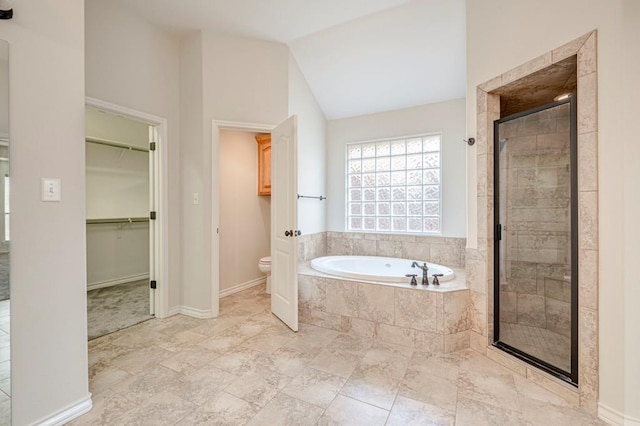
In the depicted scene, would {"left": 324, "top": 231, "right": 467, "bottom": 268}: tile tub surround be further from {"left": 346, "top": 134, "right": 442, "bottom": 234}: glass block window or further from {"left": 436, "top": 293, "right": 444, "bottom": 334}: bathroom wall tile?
{"left": 436, "top": 293, "right": 444, "bottom": 334}: bathroom wall tile

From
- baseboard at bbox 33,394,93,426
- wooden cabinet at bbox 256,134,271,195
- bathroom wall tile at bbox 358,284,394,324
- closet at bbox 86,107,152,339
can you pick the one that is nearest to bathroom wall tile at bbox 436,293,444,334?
bathroom wall tile at bbox 358,284,394,324

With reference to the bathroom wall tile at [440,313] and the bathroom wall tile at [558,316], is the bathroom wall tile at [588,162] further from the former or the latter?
the bathroom wall tile at [440,313]

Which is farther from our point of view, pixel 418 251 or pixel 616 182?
pixel 418 251

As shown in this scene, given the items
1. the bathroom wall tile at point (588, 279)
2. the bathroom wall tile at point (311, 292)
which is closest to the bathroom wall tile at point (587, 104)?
the bathroom wall tile at point (588, 279)

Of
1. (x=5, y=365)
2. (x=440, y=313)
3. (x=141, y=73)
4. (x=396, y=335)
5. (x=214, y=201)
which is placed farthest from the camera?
(x=214, y=201)

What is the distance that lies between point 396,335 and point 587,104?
6.55 ft

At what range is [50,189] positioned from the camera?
4.77 feet

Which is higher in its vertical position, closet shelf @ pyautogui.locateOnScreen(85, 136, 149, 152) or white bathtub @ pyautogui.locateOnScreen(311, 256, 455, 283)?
closet shelf @ pyautogui.locateOnScreen(85, 136, 149, 152)

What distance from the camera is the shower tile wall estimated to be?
202cm

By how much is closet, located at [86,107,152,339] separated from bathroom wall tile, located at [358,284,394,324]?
2.58 metres

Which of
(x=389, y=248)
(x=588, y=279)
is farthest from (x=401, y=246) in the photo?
(x=588, y=279)

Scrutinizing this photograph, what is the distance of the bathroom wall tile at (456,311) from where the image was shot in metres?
2.24

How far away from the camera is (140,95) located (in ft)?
8.80

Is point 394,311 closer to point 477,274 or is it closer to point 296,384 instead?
point 477,274
